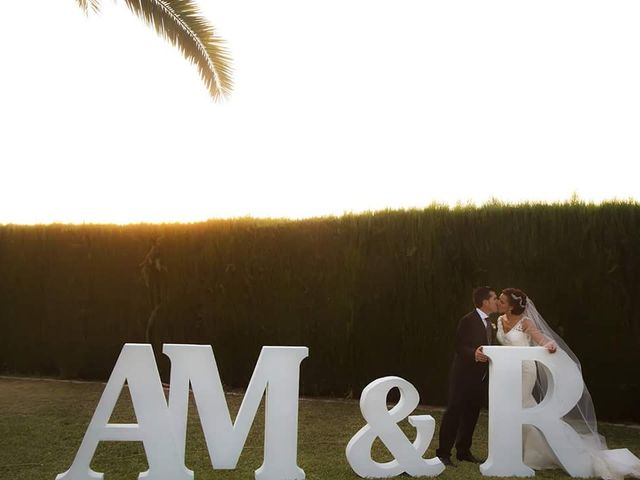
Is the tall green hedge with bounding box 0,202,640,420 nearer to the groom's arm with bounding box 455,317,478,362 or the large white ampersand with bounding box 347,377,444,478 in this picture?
the groom's arm with bounding box 455,317,478,362

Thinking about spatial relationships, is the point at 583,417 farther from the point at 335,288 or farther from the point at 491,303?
the point at 335,288

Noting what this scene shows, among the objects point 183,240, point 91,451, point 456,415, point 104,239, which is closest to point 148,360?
point 91,451

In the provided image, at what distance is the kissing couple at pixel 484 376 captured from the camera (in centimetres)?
636

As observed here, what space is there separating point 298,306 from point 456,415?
4.43 metres

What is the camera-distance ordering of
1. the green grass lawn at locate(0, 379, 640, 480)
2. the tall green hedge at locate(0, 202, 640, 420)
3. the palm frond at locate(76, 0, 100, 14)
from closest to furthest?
the green grass lawn at locate(0, 379, 640, 480) → the tall green hedge at locate(0, 202, 640, 420) → the palm frond at locate(76, 0, 100, 14)

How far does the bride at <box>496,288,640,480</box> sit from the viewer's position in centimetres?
591

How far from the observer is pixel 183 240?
11.5 metres

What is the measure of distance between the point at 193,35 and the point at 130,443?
5771 mm

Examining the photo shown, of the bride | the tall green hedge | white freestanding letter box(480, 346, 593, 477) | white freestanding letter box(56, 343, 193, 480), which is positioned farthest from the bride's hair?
white freestanding letter box(56, 343, 193, 480)

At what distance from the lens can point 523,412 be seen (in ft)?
19.9

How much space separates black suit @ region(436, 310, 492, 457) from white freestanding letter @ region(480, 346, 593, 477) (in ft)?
1.46

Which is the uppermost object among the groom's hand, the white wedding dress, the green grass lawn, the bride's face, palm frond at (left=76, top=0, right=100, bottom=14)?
palm frond at (left=76, top=0, right=100, bottom=14)

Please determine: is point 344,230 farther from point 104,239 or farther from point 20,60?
point 20,60

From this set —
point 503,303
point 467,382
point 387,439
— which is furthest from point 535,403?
point 387,439
